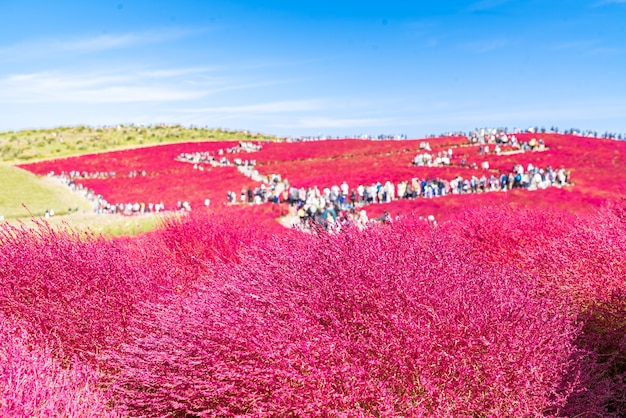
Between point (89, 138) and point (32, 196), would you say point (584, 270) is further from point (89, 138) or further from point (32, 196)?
point (89, 138)

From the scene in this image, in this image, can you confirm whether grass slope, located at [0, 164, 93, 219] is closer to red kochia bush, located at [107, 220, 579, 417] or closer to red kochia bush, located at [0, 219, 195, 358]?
red kochia bush, located at [0, 219, 195, 358]

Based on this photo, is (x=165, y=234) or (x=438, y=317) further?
(x=165, y=234)

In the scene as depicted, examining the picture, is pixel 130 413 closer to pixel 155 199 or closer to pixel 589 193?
pixel 589 193

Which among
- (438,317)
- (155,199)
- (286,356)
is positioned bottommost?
(155,199)

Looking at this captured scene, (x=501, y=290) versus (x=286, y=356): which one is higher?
(x=501, y=290)

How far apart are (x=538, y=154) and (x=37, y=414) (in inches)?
1378

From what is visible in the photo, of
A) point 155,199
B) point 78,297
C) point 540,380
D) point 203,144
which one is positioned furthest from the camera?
Answer: point 203,144

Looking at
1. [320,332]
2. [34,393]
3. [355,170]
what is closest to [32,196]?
[355,170]

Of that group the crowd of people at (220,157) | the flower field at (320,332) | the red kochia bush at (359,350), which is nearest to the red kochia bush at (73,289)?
the flower field at (320,332)

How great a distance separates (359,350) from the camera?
4449 mm

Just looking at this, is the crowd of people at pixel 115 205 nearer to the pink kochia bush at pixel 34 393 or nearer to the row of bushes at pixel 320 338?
the row of bushes at pixel 320 338

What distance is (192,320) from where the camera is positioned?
5215 mm

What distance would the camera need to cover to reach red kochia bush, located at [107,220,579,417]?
169 inches

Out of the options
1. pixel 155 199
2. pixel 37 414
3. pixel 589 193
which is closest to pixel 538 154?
pixel 589 193
